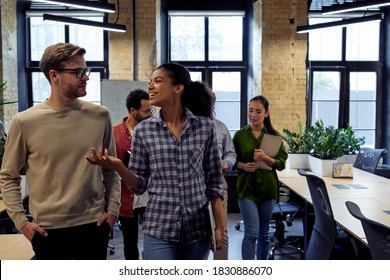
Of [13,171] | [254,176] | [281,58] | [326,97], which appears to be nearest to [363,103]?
[326,97]

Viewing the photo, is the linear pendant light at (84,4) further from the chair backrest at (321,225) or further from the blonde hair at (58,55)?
the chair backrest at (321,225)

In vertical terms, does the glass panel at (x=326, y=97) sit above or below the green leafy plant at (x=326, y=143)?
above

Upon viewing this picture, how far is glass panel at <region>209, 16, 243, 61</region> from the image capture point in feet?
21.0

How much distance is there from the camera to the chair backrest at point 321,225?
251cm

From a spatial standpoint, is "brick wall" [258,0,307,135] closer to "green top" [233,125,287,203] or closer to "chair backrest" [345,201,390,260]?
"green top" [233,125,287,203]

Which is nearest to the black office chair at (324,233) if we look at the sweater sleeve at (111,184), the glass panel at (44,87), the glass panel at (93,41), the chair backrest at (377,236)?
the chair backrest at (377,236)

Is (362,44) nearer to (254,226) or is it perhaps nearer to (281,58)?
(281,58)

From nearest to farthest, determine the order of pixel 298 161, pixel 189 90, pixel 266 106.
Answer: pixel 189 90 < pixel 266 106 < pixel 298 161

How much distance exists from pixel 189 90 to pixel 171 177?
362 millimetres

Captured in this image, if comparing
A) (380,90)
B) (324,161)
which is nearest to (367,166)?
(324,161)

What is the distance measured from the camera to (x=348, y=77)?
6262 millimetres

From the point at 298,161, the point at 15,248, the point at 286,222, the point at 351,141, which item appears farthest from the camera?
the point at 351,141

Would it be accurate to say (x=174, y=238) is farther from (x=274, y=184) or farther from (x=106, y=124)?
(x=274, y=184)

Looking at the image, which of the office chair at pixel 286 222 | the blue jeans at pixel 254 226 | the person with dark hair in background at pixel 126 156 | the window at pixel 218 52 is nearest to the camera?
the person with dark hair in background at pixel 126 156
